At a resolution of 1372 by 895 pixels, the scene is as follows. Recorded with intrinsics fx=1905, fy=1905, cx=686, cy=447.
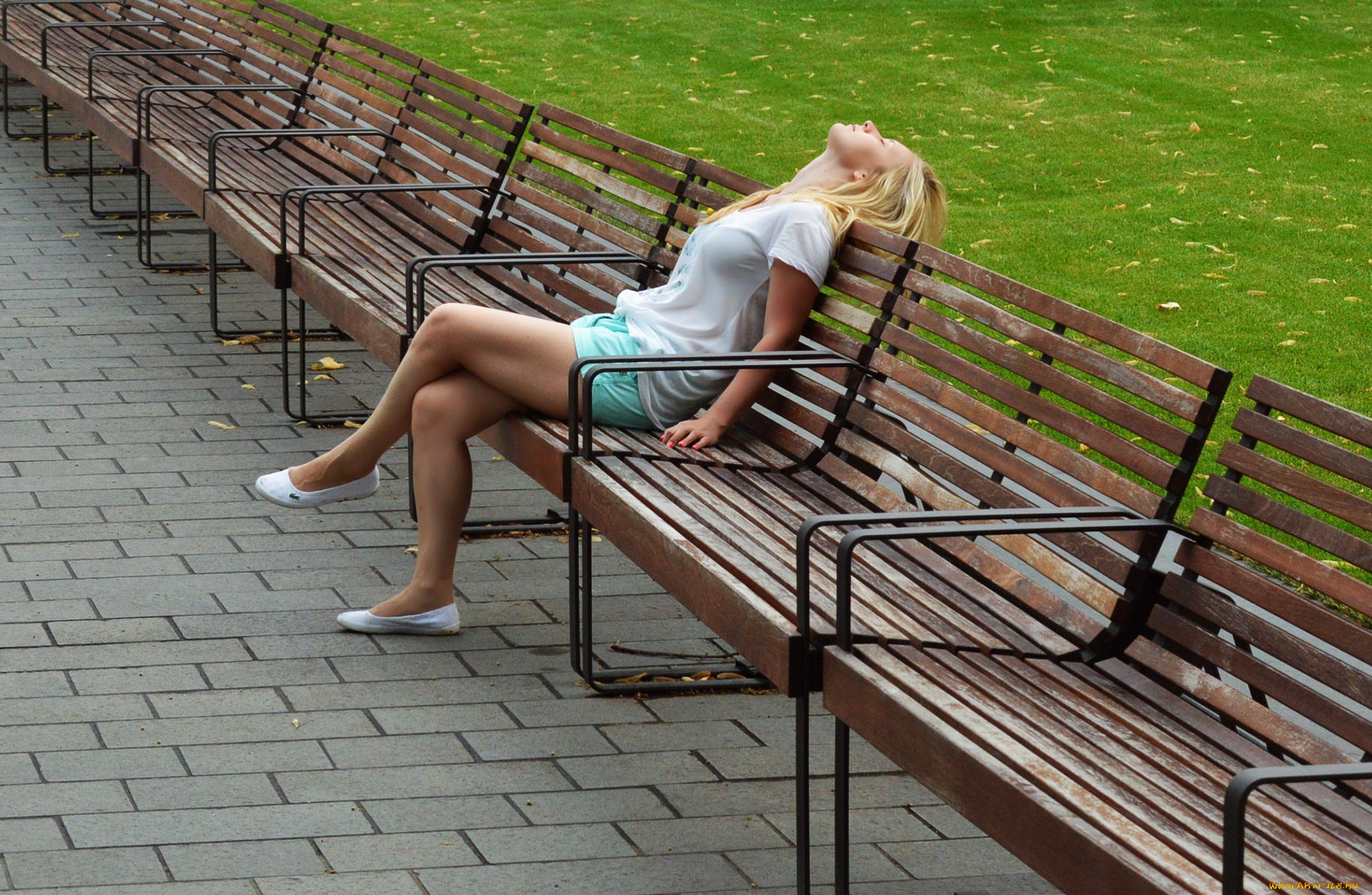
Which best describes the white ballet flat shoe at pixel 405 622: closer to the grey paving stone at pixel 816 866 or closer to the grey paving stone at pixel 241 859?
the grey paving stone at pixel 241 859

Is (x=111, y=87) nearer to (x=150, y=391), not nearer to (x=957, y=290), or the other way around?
(x=150, y=391)

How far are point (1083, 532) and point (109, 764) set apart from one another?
2.18 metres

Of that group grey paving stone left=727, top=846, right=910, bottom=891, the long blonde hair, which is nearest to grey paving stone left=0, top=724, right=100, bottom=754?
grey paving stone left=727, top=846, right=910, bottom=891

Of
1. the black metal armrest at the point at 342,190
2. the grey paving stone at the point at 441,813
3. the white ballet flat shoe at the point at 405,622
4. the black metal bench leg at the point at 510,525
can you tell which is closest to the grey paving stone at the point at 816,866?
the grey paving stone at the point at 441,813

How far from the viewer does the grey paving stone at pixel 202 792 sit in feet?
13.2

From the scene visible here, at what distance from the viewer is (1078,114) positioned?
14.3 m

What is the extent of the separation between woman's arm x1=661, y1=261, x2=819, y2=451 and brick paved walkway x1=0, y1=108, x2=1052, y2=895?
0.62m

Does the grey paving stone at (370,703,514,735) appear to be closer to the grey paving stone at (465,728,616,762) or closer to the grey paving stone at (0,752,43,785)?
the grey paving stone at (465,728,616,762)

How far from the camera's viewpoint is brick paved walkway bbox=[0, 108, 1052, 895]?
3.80 m

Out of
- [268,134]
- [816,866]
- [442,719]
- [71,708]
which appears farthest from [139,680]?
[268,134]

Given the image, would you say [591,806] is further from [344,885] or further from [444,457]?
[444,457]

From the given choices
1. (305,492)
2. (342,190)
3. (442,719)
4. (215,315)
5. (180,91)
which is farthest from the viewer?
(180,91)

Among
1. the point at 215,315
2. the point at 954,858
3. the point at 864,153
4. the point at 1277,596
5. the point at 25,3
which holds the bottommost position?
the point at 215,315

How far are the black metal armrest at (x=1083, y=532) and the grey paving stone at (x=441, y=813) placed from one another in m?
1.00
